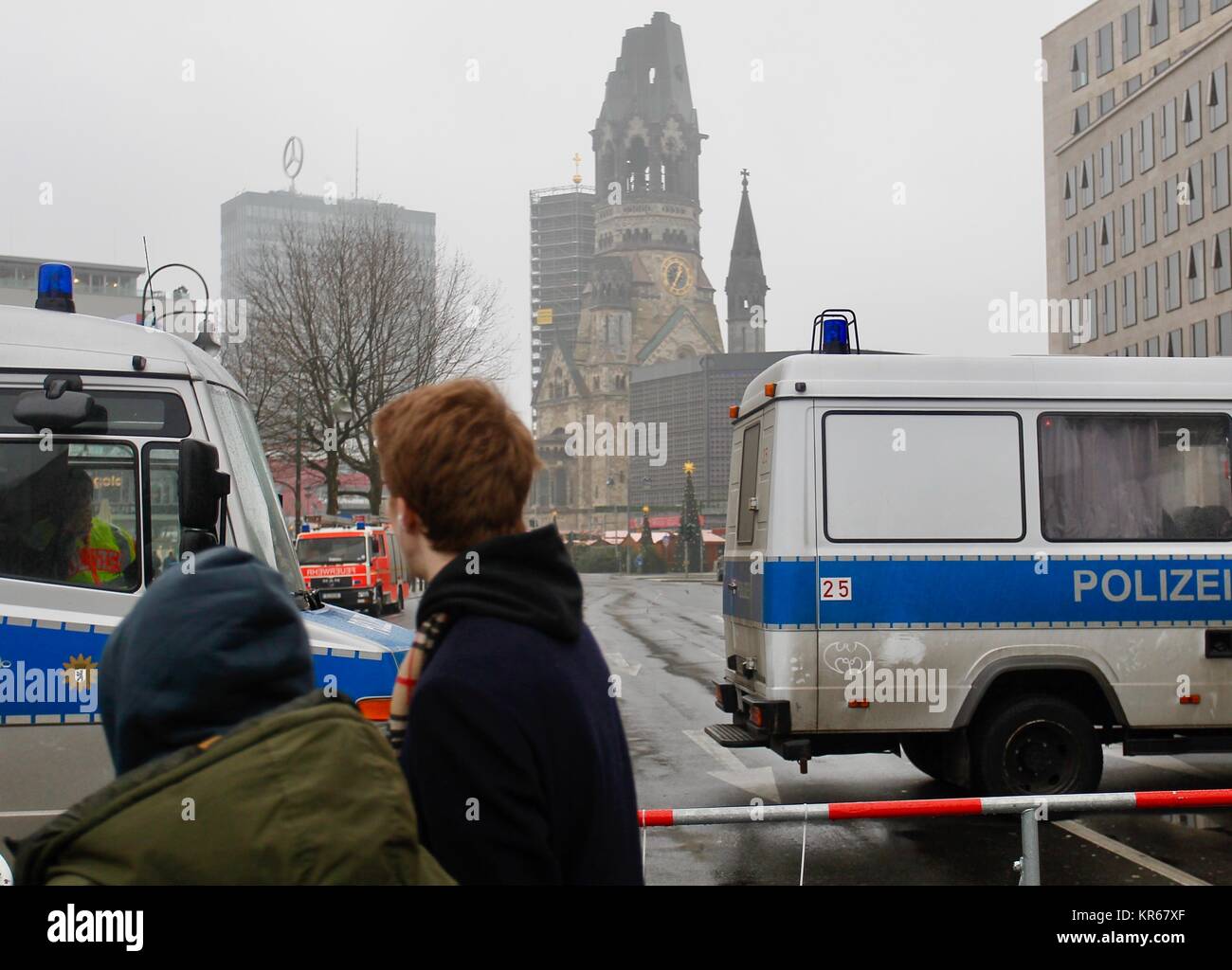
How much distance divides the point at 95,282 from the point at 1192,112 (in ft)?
184

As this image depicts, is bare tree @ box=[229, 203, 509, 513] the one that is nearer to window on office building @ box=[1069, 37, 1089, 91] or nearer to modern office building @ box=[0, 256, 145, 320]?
modern office building @ box=[0, 256, 145, 320]

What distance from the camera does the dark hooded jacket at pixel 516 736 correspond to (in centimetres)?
190

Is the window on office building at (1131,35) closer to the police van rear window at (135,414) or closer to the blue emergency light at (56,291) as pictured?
the blue emergency light at (56,291)

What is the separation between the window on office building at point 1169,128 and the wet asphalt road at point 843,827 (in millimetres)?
49658

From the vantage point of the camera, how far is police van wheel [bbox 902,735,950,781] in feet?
27.2

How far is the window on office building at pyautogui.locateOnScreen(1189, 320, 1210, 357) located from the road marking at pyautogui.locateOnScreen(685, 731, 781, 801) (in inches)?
1880

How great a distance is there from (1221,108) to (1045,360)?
47.9 meters

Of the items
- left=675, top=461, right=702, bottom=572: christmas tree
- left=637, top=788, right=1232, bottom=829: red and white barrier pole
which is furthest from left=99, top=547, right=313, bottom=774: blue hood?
left=675, top=461, right=702, bottom=572: christmas tree

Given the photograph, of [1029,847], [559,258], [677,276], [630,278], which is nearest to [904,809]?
[1029,847]

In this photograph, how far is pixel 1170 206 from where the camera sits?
5512 centimetres

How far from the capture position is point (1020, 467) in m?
8.38

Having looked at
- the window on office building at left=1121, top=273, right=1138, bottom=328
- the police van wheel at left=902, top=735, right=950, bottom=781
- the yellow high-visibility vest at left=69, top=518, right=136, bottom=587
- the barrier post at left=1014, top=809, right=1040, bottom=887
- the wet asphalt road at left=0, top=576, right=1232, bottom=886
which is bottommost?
the wet asphalt road at left=0, top=576, right=1232, bottom=886

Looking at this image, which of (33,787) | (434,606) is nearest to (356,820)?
(434,606)

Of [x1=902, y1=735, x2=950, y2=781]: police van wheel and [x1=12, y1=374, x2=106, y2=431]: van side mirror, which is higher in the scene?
[x1=12, y1=374, x2=106, y2=431]: van side mirror
